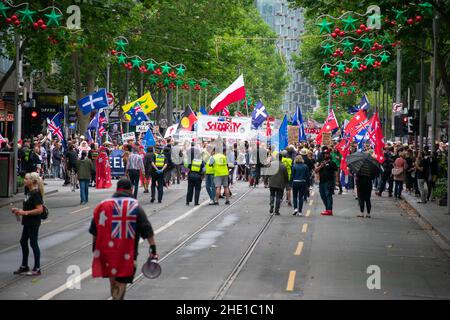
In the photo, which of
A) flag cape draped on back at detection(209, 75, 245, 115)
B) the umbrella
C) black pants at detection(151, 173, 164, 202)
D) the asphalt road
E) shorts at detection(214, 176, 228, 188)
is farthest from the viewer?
flag cape draped on back at detection(209, 75, 245, 115)

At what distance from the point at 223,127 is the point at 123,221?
23275 mm

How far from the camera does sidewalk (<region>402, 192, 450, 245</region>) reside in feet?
78.8

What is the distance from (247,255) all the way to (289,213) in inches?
378

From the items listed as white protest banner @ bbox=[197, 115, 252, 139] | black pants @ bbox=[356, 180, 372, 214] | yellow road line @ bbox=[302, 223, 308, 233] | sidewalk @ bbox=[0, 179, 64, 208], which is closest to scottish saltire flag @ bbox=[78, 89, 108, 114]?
sidewalk @ bbox=[0, 179, 64, 208]

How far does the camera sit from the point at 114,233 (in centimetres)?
1145

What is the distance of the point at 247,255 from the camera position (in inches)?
744

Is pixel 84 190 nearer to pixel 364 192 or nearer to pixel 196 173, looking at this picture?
pixel 196 173

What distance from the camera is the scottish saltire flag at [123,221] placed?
1146cm

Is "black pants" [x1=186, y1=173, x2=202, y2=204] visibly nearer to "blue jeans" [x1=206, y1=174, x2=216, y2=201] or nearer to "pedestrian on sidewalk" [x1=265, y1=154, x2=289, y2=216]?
"blue jeans" [x1=206, y1=174, x2=216, y2=201]

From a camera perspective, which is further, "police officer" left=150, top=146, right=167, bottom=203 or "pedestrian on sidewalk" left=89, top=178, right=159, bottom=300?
"police officer" left=150, top=146, right=167, bottom=203

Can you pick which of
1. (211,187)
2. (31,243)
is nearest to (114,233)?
(31,243)

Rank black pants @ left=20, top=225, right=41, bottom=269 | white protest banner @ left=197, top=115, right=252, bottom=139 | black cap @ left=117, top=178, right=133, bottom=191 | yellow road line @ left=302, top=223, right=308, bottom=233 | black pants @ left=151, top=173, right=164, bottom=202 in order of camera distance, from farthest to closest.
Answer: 1. white protest banner @ left=197, top=115, right=252, bottom=139
2. black pants @ left=151, top=173, right=164, bottom=202
3. yellow road line @ left=302, top=223, right=308, bottom=233
4. black pants @ left=20, top=225, right=41, bottom=269
5. black cap @ left=117, top=178, right=133, bottom=191

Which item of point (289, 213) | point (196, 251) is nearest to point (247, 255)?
point (196, 251)
